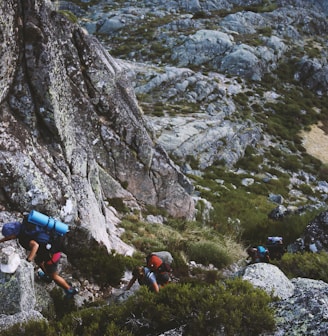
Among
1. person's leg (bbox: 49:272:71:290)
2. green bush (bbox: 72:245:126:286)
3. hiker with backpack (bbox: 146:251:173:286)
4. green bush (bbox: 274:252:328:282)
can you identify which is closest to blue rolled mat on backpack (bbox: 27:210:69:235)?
person's leg (bbox: 49:272:71:290)

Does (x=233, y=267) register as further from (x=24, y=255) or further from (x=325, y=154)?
(x=325, y=154)

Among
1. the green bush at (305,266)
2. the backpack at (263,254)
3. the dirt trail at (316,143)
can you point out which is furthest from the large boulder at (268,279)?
the dirt trail at (316,143)

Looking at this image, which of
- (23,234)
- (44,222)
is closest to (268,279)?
(44,222)

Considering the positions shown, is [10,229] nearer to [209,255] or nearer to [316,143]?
[209,255]

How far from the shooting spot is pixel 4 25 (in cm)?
922

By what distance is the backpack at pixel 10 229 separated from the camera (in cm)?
721

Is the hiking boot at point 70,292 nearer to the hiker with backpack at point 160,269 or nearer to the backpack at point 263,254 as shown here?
the hiker with backpack at point 160,269

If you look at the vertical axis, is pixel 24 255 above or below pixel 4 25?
below

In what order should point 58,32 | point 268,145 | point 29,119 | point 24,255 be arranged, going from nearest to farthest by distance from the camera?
point 24,255, point 29,119, point 58,32, point 268,145

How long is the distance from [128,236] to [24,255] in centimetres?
533

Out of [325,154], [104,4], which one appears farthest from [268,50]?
[104,4]

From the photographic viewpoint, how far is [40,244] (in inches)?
292

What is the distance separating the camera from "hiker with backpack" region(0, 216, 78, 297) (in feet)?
23.8

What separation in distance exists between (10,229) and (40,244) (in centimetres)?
71
